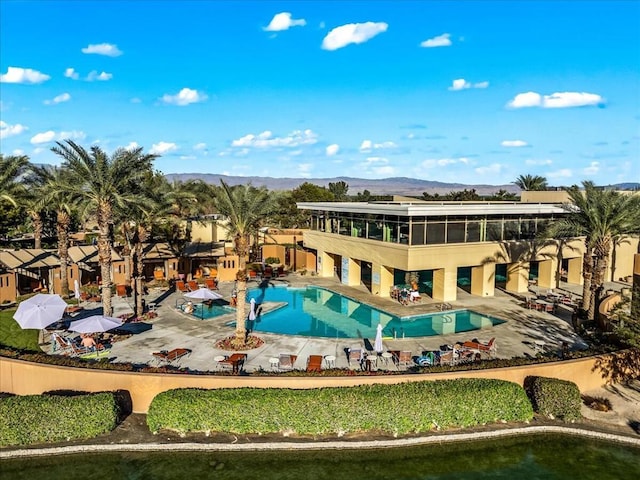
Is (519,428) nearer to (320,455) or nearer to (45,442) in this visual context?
(320,455)

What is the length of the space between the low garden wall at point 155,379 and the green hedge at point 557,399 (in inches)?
26.2

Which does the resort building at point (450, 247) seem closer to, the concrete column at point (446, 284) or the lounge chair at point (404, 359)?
the concrete column at point (446, 284)

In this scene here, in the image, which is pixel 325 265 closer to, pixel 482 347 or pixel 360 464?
pixel 482 347

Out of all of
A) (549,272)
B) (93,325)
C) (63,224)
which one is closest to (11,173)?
(63,224)

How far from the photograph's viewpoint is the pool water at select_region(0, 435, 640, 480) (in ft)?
39.4

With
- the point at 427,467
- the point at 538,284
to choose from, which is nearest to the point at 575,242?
the point at 538,284

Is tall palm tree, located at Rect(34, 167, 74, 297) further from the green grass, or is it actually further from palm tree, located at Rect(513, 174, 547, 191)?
palm tree, located at Rect(513, 174, 547, 191)

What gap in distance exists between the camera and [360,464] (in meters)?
12.5

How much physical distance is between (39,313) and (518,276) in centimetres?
2735

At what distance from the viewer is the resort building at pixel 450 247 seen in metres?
27.6

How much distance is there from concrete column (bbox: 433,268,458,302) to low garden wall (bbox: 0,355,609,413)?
12598mm

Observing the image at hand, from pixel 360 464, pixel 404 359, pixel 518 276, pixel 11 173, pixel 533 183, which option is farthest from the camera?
pixel 533 183

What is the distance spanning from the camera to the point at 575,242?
111ft

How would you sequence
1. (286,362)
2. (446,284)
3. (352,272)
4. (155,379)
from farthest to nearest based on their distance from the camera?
(352,272)
(446,284)
(286,362)
(155,379)
